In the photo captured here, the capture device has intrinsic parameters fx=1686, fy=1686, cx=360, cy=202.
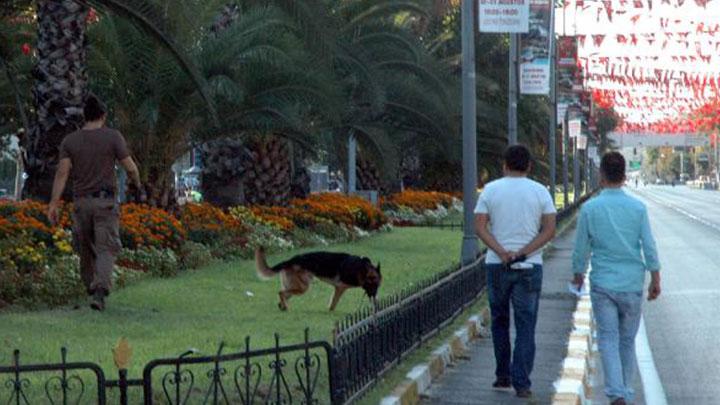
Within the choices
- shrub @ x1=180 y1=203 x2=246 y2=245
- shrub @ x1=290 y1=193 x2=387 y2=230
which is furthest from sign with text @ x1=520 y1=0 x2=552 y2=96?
shrub @ x1=180 y1=203 x2=246 y2=245

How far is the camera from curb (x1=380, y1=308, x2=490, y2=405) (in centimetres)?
1099

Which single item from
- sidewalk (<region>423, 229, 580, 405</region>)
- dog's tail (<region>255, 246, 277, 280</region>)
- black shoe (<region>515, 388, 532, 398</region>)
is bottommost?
sidewalk (<region>423, 229, 580, 405</region>)

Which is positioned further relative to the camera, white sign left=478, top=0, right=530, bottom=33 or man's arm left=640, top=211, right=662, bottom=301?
white sign left=478, top=0, right=530, bottom=33

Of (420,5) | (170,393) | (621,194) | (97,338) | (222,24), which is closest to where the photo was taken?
(170,393)

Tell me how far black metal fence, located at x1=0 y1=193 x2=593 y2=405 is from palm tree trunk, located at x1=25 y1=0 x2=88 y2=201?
6910 millimetres

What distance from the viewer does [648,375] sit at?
1429 centimetres

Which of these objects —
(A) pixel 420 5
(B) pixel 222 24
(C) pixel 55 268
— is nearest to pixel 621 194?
(C) pixel 55 268

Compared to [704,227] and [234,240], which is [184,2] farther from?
[704,227]

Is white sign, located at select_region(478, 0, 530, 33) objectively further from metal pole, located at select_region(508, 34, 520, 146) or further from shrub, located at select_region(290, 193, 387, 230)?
shrub, located at select_region(290, 193, 387, 230)

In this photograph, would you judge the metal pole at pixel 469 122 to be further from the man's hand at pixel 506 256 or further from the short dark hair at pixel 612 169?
the short dark hair at pixel 612 169

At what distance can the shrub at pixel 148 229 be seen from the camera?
1973 centimetres

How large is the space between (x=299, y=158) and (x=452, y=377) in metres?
27.1

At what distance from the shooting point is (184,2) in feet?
74.3

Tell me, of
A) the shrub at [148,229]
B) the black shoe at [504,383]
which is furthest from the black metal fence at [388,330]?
the shrub at [148,229]
